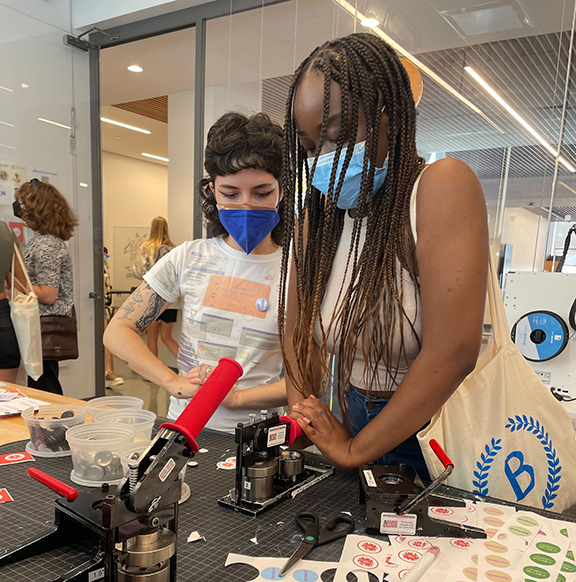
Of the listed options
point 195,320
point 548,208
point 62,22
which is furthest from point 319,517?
point 62,22

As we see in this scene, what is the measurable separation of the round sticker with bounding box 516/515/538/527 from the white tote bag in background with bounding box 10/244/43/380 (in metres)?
2.59

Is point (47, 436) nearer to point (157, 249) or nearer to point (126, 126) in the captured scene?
point (157, 249)

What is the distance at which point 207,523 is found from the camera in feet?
2.64

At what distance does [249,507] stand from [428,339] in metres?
0.40

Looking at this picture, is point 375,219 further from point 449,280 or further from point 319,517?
point 319,517

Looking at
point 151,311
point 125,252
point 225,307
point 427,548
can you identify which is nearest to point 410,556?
point 427,548

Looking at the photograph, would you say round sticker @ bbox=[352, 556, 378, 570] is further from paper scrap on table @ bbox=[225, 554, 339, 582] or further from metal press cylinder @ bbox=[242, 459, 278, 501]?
metal press cylinder @ bbox=[242, 459, 278, 501]

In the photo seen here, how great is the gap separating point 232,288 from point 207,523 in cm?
82

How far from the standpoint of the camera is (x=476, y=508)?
86cm

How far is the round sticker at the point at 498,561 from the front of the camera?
70cm

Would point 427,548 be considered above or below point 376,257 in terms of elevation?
below

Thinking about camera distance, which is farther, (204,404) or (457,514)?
(457,514)

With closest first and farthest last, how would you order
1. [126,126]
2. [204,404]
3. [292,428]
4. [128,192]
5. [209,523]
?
[204,404] → [209,523] → [292,428] → [126,126] → [128,192]

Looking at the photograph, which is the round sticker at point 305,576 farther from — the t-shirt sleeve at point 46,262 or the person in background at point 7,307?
the t-shirt sleeve at point 46,262
